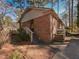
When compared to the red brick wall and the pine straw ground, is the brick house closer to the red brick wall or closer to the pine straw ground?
the red brick wall

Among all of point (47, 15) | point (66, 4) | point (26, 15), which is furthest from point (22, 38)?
point (66, 4)

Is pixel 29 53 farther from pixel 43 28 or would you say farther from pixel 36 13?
pixel 36 13

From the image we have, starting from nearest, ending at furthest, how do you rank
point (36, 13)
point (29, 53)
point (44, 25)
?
point (29, 53) < point (44, 25) < point (36, 13)

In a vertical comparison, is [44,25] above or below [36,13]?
below

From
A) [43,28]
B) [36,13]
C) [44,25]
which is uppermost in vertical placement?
[36,13]

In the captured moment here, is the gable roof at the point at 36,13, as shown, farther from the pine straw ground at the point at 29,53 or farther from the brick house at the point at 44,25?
the pine straw ground at the point at 29,53

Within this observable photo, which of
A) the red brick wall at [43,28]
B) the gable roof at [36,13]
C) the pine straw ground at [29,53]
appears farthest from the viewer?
the gable roof at [36,13]

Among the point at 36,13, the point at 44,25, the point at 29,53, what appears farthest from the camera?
the point at 36,13

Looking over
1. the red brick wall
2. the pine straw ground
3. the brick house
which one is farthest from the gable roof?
the pine straw ground

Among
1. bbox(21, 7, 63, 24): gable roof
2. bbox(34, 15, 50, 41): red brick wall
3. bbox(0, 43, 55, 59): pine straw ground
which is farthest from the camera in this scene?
bbox(21, 7, 63, 24): gable roof

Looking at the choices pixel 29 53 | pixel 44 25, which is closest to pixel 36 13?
pixel 44 25

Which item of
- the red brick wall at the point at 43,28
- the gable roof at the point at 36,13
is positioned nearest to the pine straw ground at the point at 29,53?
the red brick wall at the point at 43,28

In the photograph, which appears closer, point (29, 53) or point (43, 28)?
point (29, 53)

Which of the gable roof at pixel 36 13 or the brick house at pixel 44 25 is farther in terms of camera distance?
the gable roof at pixel 36 13
